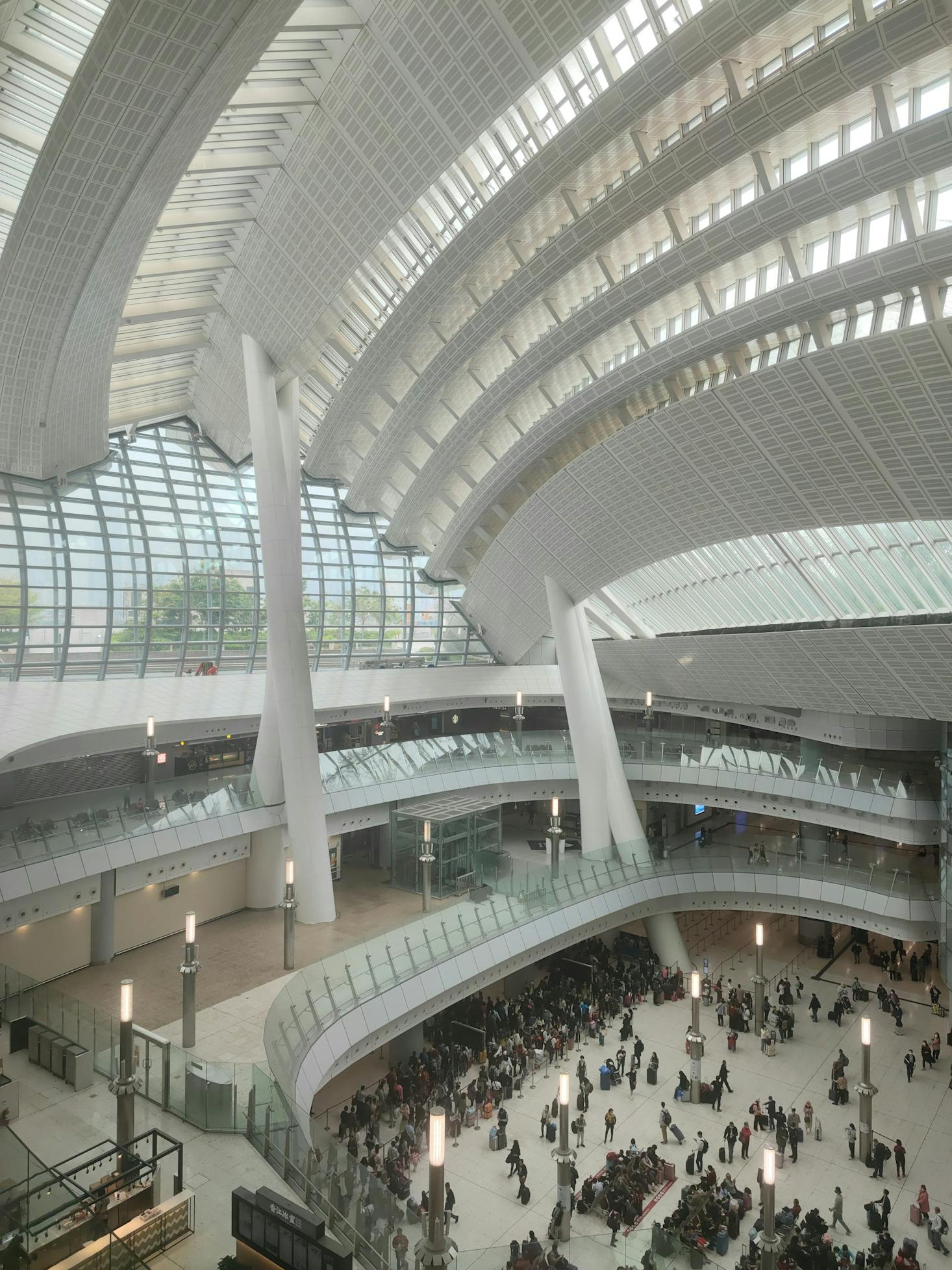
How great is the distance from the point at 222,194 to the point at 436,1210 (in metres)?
16.7

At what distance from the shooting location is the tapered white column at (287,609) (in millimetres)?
20844

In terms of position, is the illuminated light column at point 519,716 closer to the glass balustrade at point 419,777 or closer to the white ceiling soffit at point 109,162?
the glass balustrade at point 419,777

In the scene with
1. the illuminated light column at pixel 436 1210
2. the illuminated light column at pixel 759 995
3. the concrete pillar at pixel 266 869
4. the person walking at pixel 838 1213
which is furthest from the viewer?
the concrete pillar at pixel 266 869

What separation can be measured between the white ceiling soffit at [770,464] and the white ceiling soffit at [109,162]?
9636 mm

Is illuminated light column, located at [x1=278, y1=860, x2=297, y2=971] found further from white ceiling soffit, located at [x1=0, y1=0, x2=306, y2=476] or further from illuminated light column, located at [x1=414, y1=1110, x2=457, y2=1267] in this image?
white ceiling soffit, located at [x1=0, y1=0, x2=306, y2=476]

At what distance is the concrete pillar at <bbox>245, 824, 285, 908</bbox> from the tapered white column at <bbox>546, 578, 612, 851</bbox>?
9688mm

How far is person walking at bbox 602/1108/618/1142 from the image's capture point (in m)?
18.4

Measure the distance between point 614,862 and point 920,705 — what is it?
31.0ft

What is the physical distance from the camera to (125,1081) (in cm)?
1008

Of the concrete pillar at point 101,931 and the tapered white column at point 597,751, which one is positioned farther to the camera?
the tapered white column at point 597,751

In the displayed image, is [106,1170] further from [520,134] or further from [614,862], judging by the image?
[614,862]

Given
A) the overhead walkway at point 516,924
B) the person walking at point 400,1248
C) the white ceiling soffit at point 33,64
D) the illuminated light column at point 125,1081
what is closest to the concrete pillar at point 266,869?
the overhead walkway at point 516,924

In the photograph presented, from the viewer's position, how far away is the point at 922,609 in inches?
840

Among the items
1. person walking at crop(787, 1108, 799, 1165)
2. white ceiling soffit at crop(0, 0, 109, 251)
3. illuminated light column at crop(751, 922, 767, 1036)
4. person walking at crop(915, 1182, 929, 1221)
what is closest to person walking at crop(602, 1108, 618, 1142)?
person walking at crop(787, 1108, 799, 1165)
